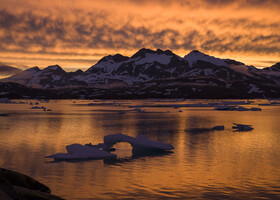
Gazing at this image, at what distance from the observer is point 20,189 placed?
12203 millimetres

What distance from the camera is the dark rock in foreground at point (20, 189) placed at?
10141mm

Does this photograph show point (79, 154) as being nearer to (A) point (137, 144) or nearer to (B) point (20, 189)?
(A) point (137, 144)

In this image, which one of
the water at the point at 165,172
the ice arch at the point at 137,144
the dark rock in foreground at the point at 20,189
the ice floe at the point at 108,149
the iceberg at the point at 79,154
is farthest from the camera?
the ice arch at the point at 137,144

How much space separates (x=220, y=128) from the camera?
42219 millimetres

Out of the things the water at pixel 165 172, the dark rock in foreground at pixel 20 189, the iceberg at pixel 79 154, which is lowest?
the water at pixel 165 172

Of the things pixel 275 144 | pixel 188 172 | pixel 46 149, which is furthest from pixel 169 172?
pixel 275 144

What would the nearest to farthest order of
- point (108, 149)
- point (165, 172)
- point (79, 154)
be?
point (165, 172) → point (79, 154) → point (108, 149)

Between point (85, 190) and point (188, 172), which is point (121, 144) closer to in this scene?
point (188, 172)

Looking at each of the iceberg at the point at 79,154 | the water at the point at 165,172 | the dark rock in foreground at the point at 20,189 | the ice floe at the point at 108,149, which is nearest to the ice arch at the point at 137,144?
the ice floe at the point at 108,149

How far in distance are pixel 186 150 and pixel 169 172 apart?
25.1 feet

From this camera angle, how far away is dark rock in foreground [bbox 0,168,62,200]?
1014 centimetres

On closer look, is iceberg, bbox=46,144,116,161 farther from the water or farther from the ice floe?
the water

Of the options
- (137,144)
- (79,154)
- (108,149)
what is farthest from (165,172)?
(108,149)

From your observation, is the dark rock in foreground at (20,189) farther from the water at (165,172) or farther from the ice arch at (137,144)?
the ice arch at (137,144)
